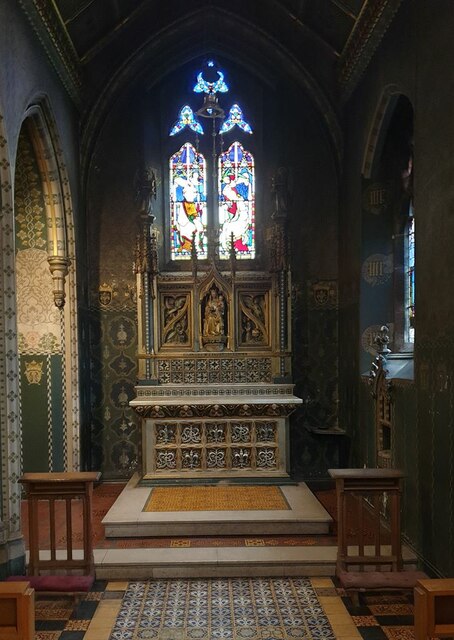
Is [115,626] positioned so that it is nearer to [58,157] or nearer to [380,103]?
[58,157]

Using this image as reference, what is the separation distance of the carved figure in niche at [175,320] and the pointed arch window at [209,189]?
98cm

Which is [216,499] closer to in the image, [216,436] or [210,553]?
[216,436]

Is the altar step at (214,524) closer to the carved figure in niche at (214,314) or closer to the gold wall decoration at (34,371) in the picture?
the gold wall decoration at (34,371)

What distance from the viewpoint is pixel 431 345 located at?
495 cm

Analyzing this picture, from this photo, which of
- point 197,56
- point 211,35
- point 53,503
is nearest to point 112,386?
point 53,503

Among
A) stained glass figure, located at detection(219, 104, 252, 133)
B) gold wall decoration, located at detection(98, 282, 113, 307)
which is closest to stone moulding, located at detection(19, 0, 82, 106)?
stained glass figure, located at detection(219, 104, 252, 133)

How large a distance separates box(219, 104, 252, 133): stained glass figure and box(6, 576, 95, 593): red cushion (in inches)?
271

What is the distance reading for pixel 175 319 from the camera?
830 centimetres

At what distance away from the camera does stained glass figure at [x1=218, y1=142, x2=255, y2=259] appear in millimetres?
9008

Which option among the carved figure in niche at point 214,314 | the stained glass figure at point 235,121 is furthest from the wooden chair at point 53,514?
the stained glass figure at point 235,121

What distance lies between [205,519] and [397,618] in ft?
7.60

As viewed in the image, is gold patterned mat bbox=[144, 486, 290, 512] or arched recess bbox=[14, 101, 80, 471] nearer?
gold patterned mat bbox=[144, 486, 290, 512]

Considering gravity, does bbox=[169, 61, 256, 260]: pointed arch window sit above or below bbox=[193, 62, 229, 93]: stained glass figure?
below

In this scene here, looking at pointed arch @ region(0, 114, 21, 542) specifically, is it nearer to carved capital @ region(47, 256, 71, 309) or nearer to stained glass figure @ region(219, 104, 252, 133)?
carved capital @ region(47, 256, 71, 309)
